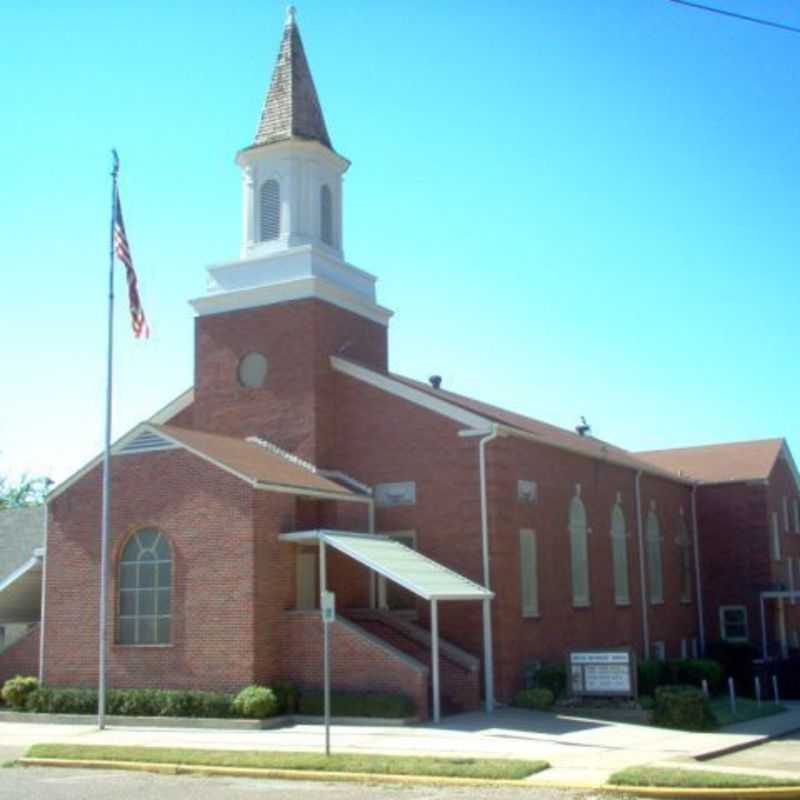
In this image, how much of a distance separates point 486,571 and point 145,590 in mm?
8122

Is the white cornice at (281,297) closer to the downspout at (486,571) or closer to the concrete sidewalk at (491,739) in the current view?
the downspout at (486,571)

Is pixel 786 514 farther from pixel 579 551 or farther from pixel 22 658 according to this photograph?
pixel 22 658

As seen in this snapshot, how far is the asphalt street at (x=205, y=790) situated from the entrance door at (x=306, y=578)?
35.4 feet

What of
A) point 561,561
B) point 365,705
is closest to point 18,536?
point 561,561

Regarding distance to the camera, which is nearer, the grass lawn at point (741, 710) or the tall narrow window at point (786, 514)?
the grass lawn at point (741, 710)

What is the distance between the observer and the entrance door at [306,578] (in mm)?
28578

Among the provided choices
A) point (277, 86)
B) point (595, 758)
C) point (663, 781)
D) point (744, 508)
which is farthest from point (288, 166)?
point (744, 508)

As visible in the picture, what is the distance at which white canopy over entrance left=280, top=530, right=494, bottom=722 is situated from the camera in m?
24.5

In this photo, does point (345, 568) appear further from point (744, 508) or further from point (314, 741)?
point (744, 508)

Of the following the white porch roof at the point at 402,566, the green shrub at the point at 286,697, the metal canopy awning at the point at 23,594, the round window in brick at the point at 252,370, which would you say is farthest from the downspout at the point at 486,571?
the metal canopy awning at the point at 23,594

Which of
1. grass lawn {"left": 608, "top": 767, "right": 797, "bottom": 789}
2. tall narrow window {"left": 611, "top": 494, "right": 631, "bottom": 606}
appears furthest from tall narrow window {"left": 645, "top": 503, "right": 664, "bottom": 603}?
grass lawn {"left": 608, "top": 767, "right": 797, "bottom": 789}

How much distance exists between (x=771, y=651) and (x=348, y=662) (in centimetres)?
2510

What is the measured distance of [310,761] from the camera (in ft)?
58.1

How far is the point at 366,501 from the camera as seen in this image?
97.7 ft
